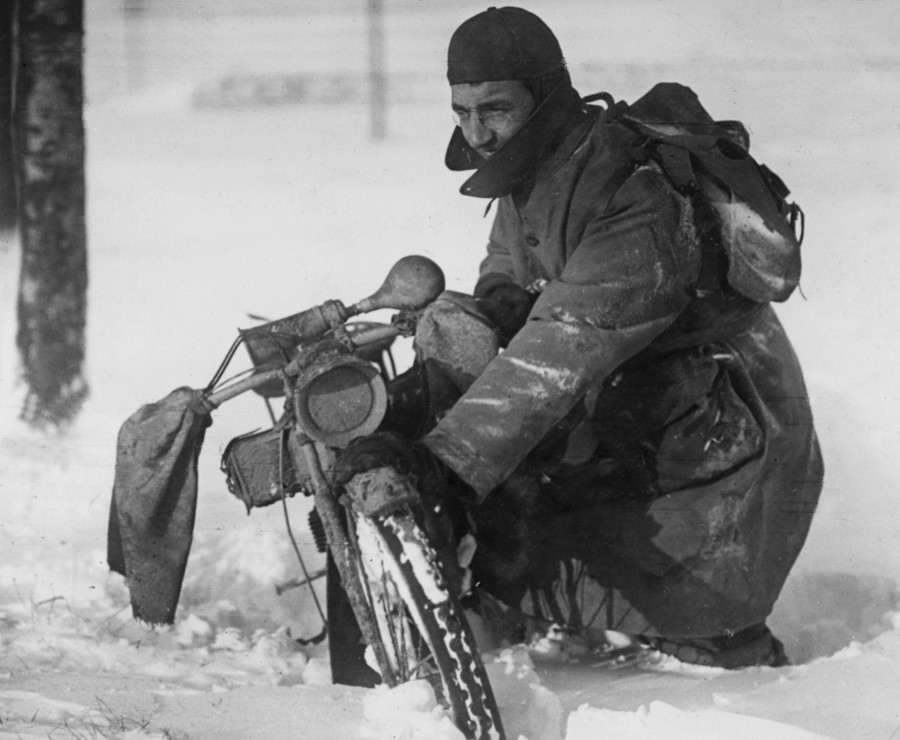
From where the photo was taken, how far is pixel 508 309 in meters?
3.07

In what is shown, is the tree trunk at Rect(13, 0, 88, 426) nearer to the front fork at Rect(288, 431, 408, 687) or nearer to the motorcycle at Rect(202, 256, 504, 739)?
→ the motorcycle at Rect(202, 256, 504, 739)

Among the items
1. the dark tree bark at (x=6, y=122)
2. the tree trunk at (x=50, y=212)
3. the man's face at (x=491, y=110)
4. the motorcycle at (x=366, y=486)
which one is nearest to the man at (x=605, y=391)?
the man's face at (x=491, y=110)

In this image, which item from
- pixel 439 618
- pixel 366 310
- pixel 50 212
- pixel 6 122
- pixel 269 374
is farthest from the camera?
pixel 50 212

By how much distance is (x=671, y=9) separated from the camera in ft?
13.1

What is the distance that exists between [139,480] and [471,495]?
1173 mm

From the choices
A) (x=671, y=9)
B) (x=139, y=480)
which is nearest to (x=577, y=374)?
(x=139, y=480)

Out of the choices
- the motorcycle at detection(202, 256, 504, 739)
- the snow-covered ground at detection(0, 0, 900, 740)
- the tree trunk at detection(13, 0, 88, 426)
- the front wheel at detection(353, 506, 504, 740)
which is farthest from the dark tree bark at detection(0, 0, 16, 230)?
the front wheel at detection(353, 506, 504, 740)

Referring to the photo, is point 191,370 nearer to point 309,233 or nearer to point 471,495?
point 309,233

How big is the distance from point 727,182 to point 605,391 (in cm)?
61

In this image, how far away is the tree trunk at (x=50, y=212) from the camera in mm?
4086

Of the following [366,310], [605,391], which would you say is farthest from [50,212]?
[605,391]

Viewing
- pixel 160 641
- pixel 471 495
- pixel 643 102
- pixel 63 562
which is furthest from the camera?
pixel 63 562

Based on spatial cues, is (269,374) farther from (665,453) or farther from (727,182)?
(727,182)

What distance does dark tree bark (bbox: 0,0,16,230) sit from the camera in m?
4.05
